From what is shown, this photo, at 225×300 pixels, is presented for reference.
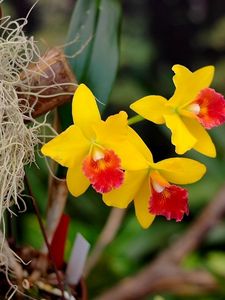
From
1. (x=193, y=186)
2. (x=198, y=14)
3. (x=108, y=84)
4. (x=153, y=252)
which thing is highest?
(x=108, y=84)

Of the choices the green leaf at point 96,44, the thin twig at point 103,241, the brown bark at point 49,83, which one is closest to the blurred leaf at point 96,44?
Answer: the green leaf at point 96,44

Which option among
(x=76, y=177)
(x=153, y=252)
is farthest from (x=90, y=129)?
(x=153, y=252)

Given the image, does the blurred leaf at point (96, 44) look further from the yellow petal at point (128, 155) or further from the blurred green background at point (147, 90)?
the blurred green background at point (147, 90)

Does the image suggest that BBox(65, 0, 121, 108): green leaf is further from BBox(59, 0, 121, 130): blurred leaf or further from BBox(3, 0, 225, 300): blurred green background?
BBox(3, 0, 225, 300): blurred green background

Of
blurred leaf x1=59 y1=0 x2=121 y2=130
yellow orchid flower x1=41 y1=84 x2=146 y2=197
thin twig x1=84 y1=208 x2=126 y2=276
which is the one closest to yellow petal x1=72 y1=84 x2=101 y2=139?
yellow orchid flower x1=41 y1=84 x2=146 y2=197

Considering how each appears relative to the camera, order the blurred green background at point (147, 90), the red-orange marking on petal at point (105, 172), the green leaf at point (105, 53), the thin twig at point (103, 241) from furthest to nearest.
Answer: the blurred green background at point (147, 90)
the thin twig at point (103, 241)
the green leaf at point (105, 53)
the red-orange marking on petal at point (105, 172)

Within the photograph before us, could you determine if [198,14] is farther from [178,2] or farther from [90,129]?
[90,129]

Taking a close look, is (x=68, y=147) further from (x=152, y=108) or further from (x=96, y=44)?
(x=96, y=44)
